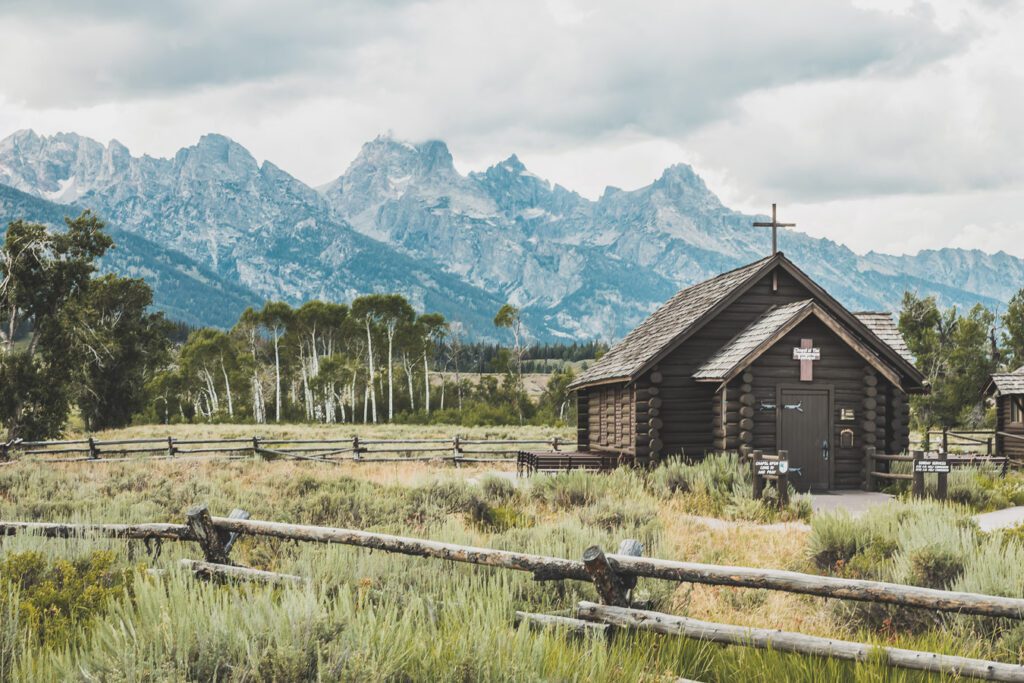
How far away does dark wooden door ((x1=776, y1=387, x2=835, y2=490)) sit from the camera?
18594 mm

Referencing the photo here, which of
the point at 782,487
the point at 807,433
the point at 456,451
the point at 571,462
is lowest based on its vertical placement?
the point at 456,451

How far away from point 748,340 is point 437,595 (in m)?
14.1

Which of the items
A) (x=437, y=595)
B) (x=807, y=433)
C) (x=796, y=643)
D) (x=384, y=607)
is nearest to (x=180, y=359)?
(x=807, y=433)

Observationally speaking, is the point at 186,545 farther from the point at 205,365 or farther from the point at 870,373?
the point at 205,365

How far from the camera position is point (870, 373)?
61.6 feet

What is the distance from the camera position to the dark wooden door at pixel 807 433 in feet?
61.0

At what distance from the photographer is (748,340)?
1878cm

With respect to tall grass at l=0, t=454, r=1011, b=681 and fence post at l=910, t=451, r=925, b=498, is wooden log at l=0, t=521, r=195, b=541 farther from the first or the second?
fence post at l=910, t=451, r=925, b=498

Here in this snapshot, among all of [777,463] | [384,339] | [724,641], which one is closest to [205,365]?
[384,339]

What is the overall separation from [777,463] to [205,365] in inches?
3060

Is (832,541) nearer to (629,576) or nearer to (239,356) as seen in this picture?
(629,576)

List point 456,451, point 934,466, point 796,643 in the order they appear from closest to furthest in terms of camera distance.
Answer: point 796,643, point 934,466, point 456,451

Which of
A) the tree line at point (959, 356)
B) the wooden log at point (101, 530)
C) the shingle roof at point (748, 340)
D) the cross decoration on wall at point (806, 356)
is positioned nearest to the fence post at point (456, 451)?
the shingle roof at point (748, 340)

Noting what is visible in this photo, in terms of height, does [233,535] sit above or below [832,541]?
above
